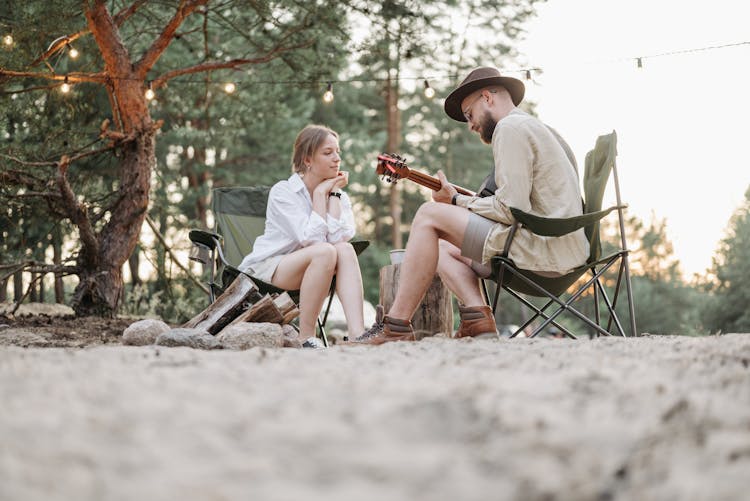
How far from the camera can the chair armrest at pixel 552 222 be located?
8.25 ft

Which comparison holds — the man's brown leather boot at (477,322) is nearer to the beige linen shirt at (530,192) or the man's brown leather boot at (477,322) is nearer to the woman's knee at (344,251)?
the beige linen shirt at (530,192)

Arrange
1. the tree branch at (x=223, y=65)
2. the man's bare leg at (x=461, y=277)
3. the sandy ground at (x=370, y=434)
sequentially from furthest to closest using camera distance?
the tree branch at (x=223, y=65) → the man's bare leg at (x=461, y=277) → the sandy ground at (x=370, y=434)

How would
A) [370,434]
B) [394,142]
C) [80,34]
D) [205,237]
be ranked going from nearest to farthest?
[370,434] < [205,237] < [80,34] < [394,142]

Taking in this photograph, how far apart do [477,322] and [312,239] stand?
901 mm

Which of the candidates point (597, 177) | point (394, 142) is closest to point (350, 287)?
point (597, 177)

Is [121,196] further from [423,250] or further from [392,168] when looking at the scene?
[423,250]

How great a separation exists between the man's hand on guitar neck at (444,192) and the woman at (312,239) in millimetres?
456

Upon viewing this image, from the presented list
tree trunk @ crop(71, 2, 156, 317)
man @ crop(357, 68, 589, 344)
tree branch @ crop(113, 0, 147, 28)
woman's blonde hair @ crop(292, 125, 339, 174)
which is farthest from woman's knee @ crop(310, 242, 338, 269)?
tree branch @ crop(113, 0, 147, 28)

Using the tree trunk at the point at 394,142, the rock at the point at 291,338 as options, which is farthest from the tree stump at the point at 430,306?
the tree trunk at the point at 394,142

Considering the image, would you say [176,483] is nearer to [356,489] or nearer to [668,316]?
[356,489]

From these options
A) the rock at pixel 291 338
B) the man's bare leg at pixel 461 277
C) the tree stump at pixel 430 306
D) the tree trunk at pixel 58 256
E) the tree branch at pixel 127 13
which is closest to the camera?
the man's bare leg at pixel 461 277

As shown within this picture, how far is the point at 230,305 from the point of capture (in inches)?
128

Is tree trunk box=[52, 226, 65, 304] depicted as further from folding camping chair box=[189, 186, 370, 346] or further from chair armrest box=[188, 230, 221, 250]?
chair armrest box=[188, 230, 221, 250]

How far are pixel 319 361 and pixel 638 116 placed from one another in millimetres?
9137
